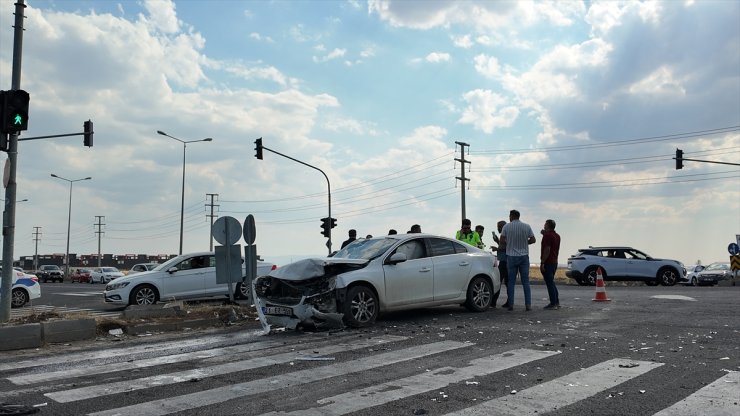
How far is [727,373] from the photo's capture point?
6.38m

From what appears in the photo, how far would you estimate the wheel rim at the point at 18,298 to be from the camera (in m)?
19.1

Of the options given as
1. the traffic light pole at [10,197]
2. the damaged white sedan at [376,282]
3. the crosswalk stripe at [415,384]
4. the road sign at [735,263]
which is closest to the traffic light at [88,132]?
the traffic light pole at [10,197]

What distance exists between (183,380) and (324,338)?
9.92 ft

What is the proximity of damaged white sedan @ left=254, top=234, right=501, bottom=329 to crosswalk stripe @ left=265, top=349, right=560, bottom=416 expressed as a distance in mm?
3292

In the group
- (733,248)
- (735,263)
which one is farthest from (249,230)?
(733,248)

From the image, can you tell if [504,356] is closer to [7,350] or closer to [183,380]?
[183,380]

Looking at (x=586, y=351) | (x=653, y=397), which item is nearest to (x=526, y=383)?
(x=653, y=397)

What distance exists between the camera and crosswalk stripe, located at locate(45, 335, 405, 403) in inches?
237

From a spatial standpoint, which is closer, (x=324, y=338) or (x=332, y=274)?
(x=324, y=338)

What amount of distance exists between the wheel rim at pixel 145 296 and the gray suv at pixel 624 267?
17055mm

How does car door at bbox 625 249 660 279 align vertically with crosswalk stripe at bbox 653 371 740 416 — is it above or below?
above

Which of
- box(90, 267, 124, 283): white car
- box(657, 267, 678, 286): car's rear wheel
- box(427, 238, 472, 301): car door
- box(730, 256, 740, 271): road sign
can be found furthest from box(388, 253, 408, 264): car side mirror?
box(90, 267, 124, 283): white car

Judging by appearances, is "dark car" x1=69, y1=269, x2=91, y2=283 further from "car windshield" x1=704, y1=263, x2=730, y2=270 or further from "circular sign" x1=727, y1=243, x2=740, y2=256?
"circular sign" x1=727, y1=243, x2=740, y2=256

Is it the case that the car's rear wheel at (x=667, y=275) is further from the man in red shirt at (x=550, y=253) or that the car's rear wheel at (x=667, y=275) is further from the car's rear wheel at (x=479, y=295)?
the car's rear wheel at (x=479, y=295)
